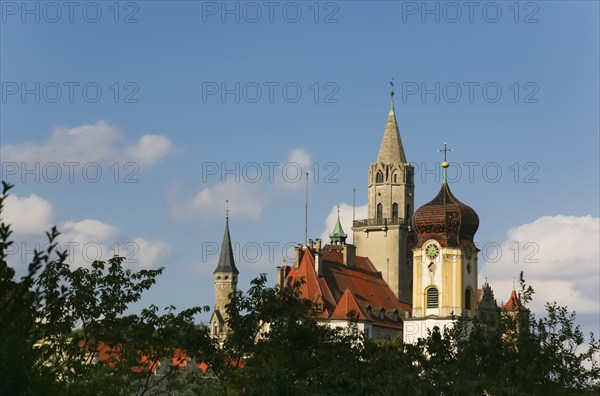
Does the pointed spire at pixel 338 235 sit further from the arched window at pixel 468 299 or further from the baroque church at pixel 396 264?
the arched window at pixel 468 299

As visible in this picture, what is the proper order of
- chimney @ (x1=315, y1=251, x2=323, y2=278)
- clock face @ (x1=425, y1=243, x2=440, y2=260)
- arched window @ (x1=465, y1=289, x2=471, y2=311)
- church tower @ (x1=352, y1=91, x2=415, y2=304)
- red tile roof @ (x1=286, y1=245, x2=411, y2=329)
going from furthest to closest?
church tower @ (x1=352, y1=91, x2=415, y2=304) → chimney @ (x1=315, y1=251, x2=323, y2=278) → red tile roof @ (x1=286, y1=245, x2=411, y2=329) → clock face @ (x1=425, y1=243, x2=440, y2=260) → arched window @ (x1=465, y1=289, x2=471, y2=311)

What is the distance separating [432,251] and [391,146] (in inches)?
821

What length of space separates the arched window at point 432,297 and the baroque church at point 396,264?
90 mm

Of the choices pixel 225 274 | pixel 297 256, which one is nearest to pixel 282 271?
pixel 297 256

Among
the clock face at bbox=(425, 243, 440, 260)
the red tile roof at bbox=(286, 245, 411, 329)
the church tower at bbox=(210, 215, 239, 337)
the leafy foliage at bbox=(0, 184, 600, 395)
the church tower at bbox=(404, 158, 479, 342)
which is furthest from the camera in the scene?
the church tower at bbox=(210, 215, 239, 337)

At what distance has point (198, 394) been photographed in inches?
1768

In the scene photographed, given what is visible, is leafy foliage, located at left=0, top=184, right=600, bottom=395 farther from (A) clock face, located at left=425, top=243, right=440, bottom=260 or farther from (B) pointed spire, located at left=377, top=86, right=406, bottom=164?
(B) pointed spire, located at left=377, top=86, right=406, bottom=164

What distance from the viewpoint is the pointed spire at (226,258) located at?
15712 cm

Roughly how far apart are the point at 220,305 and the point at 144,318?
10877 centimetres

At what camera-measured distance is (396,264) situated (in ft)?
449

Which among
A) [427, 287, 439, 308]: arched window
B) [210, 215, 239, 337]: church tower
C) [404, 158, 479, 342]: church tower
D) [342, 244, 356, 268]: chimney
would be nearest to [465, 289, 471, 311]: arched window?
[404, 158, 479, 342]: church tower

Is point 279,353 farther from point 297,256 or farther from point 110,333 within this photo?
point 297,256

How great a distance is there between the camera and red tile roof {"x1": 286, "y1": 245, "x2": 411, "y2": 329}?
12675 centimetres

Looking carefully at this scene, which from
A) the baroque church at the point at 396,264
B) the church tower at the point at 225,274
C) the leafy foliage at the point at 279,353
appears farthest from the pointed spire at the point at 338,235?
the leafy foliage at the point at 279,353
